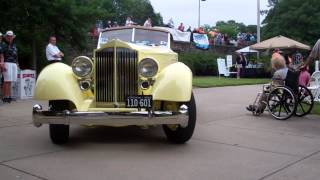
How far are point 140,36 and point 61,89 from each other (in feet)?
8.13

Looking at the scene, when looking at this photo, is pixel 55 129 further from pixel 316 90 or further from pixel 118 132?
pixel 316 90

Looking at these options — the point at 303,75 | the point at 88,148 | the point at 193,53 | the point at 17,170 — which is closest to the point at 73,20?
the point at 303,75

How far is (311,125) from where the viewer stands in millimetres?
9492

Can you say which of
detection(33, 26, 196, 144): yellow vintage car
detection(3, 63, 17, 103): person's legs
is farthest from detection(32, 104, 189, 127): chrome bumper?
detection(3, 63, 17, 103): person's legs

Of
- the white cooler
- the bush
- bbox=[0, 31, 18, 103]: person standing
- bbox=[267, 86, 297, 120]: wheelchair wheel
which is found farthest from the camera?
the bush

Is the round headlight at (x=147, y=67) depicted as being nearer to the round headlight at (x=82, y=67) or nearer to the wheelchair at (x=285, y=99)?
the round headlight at (x=82, y=67)

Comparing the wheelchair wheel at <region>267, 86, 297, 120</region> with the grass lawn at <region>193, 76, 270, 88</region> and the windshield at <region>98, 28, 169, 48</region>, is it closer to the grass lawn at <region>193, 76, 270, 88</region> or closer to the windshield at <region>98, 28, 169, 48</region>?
the windshield at <region>98, 28, 169, 48</region>

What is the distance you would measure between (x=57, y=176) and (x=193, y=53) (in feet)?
81.6

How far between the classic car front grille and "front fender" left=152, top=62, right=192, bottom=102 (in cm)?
39

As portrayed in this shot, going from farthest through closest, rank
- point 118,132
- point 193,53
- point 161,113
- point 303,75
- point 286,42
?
point 193,53 → point 286,42 → point 303,75 → point 118,132 → point 161,113

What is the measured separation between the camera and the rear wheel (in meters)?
7.17

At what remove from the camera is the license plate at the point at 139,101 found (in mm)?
6719

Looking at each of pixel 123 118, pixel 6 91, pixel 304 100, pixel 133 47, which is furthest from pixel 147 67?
pixel 6 91

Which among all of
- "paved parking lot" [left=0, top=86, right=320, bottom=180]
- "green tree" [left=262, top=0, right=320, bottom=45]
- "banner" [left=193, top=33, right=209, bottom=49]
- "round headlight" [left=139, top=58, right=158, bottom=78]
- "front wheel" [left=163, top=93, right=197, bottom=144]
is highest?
"green tree" [left=262, top=0, right=320, bottom=45]
